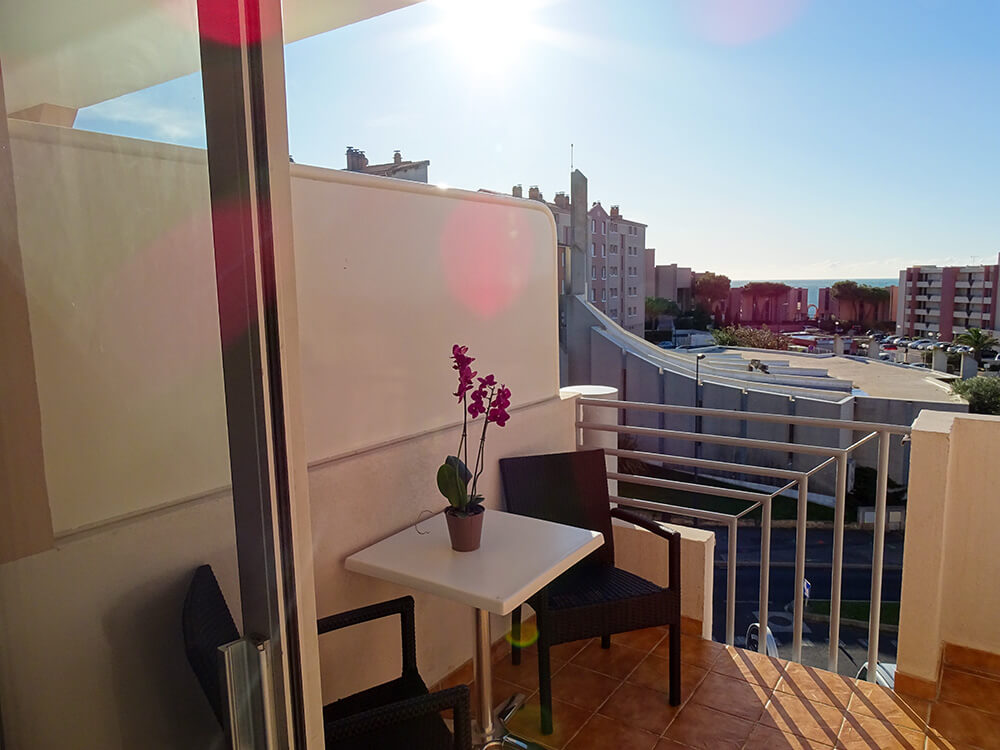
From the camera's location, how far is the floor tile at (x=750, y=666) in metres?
2.62

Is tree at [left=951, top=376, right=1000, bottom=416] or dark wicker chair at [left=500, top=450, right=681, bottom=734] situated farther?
tree at [left=951, top=376, right=1000, bottom=416]

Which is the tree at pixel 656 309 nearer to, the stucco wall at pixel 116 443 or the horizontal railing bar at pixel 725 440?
the horizontal railing bar at pixel 725 440

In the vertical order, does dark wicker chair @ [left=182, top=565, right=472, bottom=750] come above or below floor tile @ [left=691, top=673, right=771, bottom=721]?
above

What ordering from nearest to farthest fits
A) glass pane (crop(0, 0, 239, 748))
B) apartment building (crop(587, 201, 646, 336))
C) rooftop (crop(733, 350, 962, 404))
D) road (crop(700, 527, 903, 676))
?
glass pane (crop(0, 0, 239, 748))
road (crop(700, 527, 903, 676))
rooftop (crop(733, 350, 962, 404))
apartment building (crop(587, 201, 646, 336))

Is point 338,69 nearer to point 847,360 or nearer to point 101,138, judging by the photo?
point 101,138

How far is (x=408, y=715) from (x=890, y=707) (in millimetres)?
1935

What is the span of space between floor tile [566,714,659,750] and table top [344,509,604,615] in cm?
Result: 65

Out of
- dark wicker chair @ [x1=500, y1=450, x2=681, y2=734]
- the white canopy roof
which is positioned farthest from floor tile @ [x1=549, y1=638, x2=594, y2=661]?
the white canopy roof

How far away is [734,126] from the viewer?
2628 cm

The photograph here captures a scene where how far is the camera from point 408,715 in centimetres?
147

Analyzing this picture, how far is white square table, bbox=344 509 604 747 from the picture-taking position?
74.1 inches

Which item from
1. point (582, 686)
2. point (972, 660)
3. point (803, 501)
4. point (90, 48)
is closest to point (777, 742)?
point (582, 686)

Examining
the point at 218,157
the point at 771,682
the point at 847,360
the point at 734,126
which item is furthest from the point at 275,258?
the point at 847,360

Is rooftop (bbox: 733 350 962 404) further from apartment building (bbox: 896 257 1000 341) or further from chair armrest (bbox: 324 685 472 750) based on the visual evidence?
chair armrest (bbox: 324 685 472 750)
